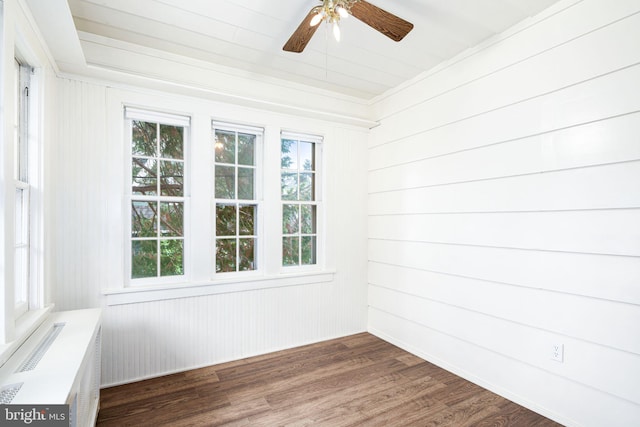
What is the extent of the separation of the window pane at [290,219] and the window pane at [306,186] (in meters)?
0.17

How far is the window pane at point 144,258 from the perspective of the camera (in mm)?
2705

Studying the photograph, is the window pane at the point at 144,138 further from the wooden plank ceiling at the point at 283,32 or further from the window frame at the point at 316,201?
the window frame at the point at 316,201

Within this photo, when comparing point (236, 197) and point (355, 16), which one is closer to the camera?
point (355, 16)

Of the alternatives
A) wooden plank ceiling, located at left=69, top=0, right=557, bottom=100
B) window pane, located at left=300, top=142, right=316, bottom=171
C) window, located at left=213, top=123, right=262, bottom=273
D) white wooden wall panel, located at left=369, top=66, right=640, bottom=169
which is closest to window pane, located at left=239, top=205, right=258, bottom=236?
window, located at left=213, top=123, right=262, bottom=273

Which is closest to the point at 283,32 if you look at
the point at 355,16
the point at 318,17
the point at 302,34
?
the point at 302,34

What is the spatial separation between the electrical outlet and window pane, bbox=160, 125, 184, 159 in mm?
3296

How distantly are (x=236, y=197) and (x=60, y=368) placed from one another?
2.00 meters

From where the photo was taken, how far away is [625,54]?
1.82 meters

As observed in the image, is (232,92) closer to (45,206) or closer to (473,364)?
(45,206)

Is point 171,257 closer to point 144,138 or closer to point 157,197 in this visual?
point 157,197

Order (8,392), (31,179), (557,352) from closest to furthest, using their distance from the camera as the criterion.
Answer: (8,392), (31,179), (557,352)

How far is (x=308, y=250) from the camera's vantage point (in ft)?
11.8

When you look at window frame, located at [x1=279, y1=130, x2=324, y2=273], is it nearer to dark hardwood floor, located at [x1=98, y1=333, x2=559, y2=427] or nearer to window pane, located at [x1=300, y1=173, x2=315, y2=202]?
window pane, located at [x1=300, y1=173, x2=315, y2=202]

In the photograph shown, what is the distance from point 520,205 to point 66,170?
342 centimetres
